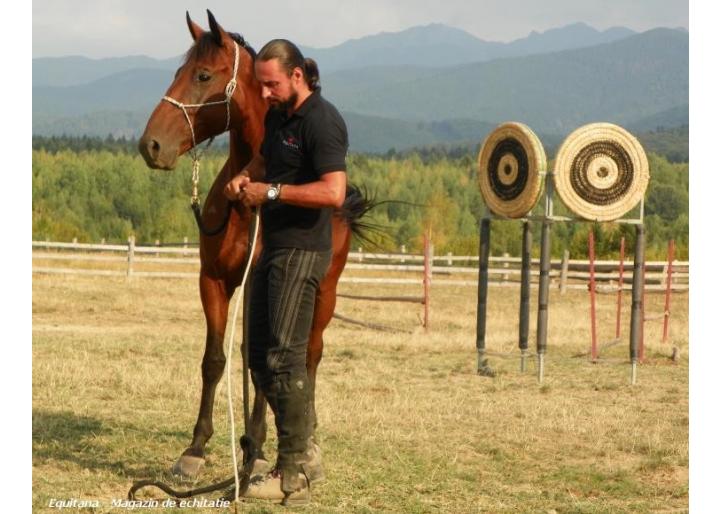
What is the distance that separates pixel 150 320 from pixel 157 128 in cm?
1497

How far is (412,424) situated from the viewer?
9.81 meters

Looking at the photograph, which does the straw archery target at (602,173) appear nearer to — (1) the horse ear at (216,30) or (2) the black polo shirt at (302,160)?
(1) the horse ear at (216,30)

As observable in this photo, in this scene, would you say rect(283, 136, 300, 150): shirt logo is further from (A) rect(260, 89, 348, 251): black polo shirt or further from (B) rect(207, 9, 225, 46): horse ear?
(B) rect(207, 9, 225, 46): horse ear

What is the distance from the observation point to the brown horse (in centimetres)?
709

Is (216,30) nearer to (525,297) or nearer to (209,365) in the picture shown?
(209,365)

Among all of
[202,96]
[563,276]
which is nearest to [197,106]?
[202,96]

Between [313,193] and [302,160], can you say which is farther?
[302,160]

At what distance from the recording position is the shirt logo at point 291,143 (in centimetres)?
641

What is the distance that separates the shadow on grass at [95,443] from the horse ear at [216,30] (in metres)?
2.87

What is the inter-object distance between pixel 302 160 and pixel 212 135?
1.19 meters

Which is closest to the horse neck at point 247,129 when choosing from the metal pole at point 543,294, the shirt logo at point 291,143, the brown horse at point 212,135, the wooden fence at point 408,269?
the brown horse at point 212,135

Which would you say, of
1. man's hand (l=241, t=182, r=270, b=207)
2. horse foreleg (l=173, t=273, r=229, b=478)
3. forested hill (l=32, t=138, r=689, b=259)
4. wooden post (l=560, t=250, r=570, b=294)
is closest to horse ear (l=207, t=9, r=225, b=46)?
man's hand (l=241, t=182, r=270, b=207)

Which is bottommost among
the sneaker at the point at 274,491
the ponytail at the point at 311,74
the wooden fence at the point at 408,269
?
the sneaker at the point at 274,491
